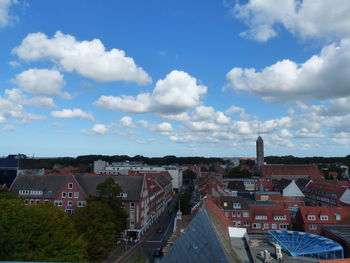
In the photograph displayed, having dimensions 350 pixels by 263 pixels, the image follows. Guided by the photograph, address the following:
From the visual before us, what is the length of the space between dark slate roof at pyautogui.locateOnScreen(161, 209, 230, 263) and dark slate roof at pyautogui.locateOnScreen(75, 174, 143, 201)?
36.0m

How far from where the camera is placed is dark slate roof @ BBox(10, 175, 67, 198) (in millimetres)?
56594

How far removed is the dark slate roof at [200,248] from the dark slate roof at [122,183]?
1417 inches

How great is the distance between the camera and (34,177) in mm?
58844

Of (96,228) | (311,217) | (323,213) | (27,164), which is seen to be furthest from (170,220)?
(27,164)

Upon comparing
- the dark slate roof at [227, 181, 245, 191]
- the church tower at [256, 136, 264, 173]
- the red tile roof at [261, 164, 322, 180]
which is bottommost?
the dark slate roof at [227, 181, 245, 191]

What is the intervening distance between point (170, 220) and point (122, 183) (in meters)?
20.4

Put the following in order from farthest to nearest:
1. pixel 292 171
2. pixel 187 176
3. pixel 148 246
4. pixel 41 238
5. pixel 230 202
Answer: pixel 187 176, pixel 292 171, pixel 230 202, pixel 148 246, pixel 41 238

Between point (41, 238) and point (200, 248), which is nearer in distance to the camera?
point (200, 248)

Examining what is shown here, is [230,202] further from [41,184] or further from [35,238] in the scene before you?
[35,238]

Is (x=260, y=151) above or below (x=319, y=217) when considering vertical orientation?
above

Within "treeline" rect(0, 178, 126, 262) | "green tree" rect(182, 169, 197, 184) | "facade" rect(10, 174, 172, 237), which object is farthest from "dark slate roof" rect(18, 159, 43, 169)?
"green tree" rect(182, 169, 197, 184)

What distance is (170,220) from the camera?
236 ft

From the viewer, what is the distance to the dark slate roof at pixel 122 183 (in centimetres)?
5534

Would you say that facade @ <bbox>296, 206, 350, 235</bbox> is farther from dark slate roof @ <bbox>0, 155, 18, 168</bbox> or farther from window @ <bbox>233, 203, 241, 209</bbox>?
dark slate roof @ <bbox>0, 155, 18, 168</bbox>
